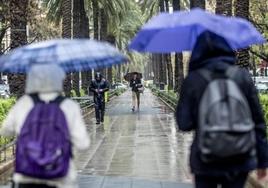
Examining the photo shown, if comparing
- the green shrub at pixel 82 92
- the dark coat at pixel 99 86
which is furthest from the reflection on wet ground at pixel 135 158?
the green shrub at pixel 82 92

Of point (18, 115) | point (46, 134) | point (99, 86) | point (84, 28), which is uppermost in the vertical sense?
point (84, 28)

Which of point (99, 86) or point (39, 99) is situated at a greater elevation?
point (39, 99)

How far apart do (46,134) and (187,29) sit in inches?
75.2

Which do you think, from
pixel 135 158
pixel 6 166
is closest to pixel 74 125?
pixel 6 166

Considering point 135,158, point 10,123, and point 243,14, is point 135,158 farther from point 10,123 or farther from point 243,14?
point 10,123

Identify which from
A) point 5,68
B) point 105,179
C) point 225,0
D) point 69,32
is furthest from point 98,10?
point 5,68

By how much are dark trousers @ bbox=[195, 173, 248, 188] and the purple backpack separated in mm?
924

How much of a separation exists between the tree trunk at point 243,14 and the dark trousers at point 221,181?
12.1 meters

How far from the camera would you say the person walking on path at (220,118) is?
424 centimetres

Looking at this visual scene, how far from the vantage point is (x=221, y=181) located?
14.6 feet

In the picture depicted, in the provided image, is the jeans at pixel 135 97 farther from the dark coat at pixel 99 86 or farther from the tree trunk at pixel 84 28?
the dark coat at pixel 99 86

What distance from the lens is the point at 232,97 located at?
429 centimetres

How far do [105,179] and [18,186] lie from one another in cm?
504

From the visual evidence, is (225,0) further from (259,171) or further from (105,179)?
(259,171)
